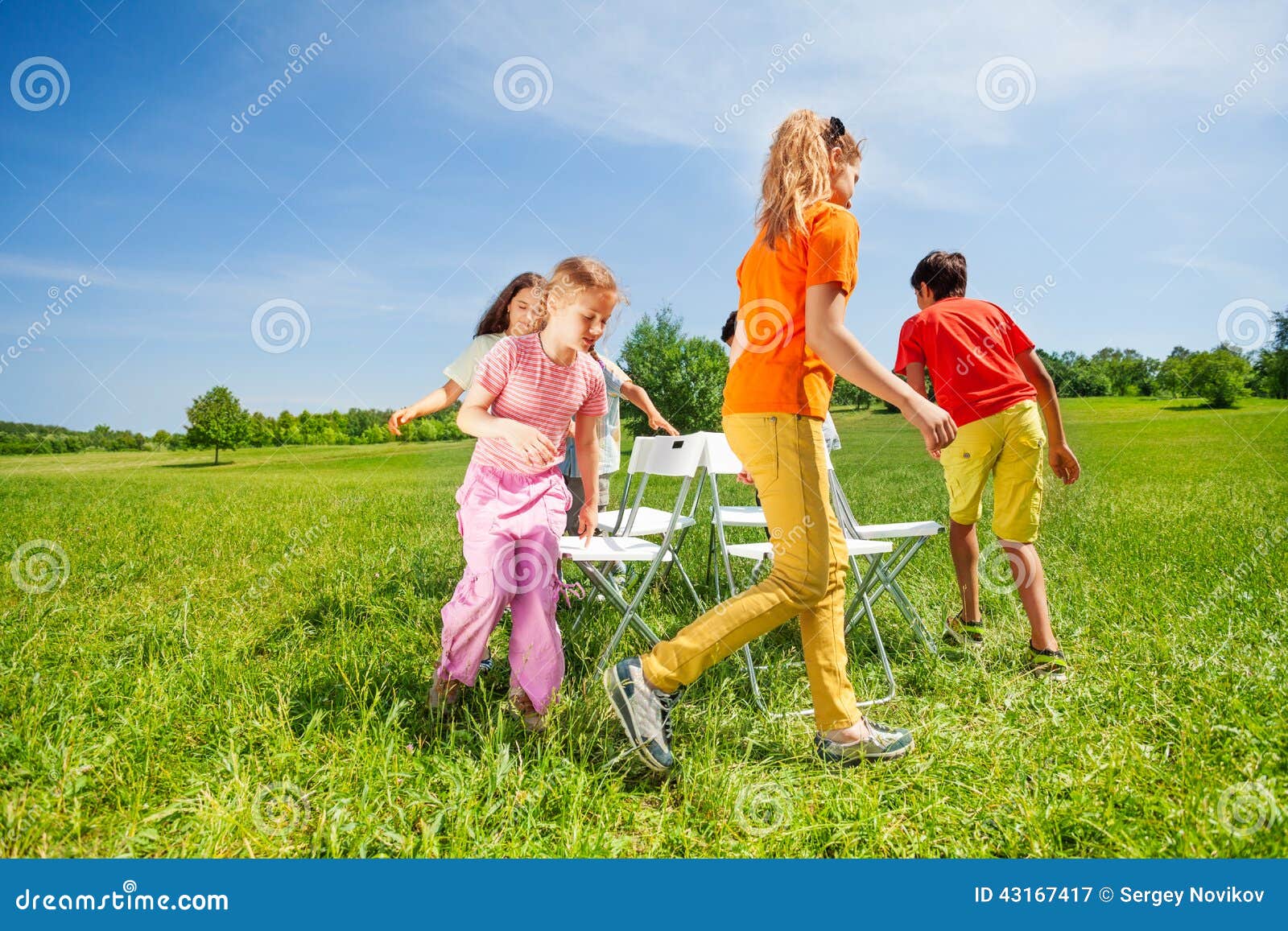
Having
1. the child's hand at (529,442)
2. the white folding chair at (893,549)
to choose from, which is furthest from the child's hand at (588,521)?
the white folding chair at (893,549)

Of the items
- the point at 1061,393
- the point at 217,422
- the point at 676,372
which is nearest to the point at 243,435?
the point at 217,422

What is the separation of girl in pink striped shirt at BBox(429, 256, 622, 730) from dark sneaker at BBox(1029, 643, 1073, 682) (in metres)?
2.12

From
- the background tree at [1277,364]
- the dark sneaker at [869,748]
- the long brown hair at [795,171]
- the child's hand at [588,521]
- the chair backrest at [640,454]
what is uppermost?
the background tree at [1277,364]

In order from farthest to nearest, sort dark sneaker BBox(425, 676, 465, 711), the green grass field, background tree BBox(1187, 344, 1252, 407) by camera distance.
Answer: background tree BBox(1187, 344, 1252, 407) < dark sneaker BBox(425, 676, 465, 711) < the green grass field

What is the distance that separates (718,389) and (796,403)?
3962 centimetres

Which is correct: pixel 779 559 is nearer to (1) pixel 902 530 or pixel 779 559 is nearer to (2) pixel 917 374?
(1) pixel 902 530

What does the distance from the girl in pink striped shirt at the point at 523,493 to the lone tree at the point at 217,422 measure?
22108mm

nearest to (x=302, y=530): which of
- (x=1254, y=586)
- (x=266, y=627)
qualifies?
(x=266, y=627)

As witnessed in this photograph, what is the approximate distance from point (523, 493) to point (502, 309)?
1.79m

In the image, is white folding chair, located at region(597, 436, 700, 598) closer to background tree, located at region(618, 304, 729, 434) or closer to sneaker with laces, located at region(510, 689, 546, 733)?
sneaker with laces, located at region(510, 689, 546, 733)

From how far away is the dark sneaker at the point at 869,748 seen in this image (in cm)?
243

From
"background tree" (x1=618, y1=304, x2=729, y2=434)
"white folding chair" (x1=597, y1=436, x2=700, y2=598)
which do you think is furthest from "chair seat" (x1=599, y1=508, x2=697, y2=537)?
"background tree" (x1=618, y1=304, x2=729, y2=434)

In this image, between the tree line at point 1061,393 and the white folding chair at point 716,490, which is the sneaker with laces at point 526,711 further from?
the tree line at point 1061,393

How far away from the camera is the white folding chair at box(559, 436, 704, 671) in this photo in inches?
114
